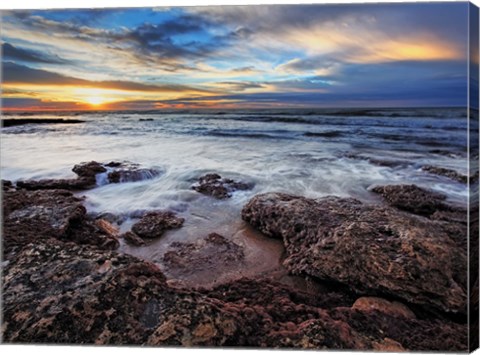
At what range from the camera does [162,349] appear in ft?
6.61

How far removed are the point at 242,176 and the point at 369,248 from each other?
0.86m

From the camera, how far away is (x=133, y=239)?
7.87 ft

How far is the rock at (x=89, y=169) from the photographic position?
2455mm

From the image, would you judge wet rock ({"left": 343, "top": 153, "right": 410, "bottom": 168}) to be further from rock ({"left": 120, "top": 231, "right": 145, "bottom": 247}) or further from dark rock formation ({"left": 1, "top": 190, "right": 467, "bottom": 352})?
rock ({"left": 120, "top": 231, "right": 145, "bottom": 247})

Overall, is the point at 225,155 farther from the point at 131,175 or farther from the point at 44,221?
the point at 44,221

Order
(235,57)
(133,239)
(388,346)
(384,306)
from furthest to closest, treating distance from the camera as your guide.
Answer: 1. (133,239)
2. (235,57)
3. (384,306)
4. (388,346)

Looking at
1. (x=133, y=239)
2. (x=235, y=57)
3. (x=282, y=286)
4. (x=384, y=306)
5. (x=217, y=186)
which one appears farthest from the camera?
(x=217, y=186)

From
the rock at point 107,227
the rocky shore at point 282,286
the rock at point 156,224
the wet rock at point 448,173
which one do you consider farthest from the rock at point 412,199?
the rock at point 107,227

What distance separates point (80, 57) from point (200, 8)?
0.80 meters

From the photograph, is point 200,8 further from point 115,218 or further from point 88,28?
point 115,218

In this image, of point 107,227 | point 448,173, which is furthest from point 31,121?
point 448,173

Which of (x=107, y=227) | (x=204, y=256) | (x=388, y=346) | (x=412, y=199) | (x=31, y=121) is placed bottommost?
(x=388, y=346)

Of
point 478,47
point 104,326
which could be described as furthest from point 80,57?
point 478,47

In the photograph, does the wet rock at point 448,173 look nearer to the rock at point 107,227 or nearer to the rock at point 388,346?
the rock at point 388,346
